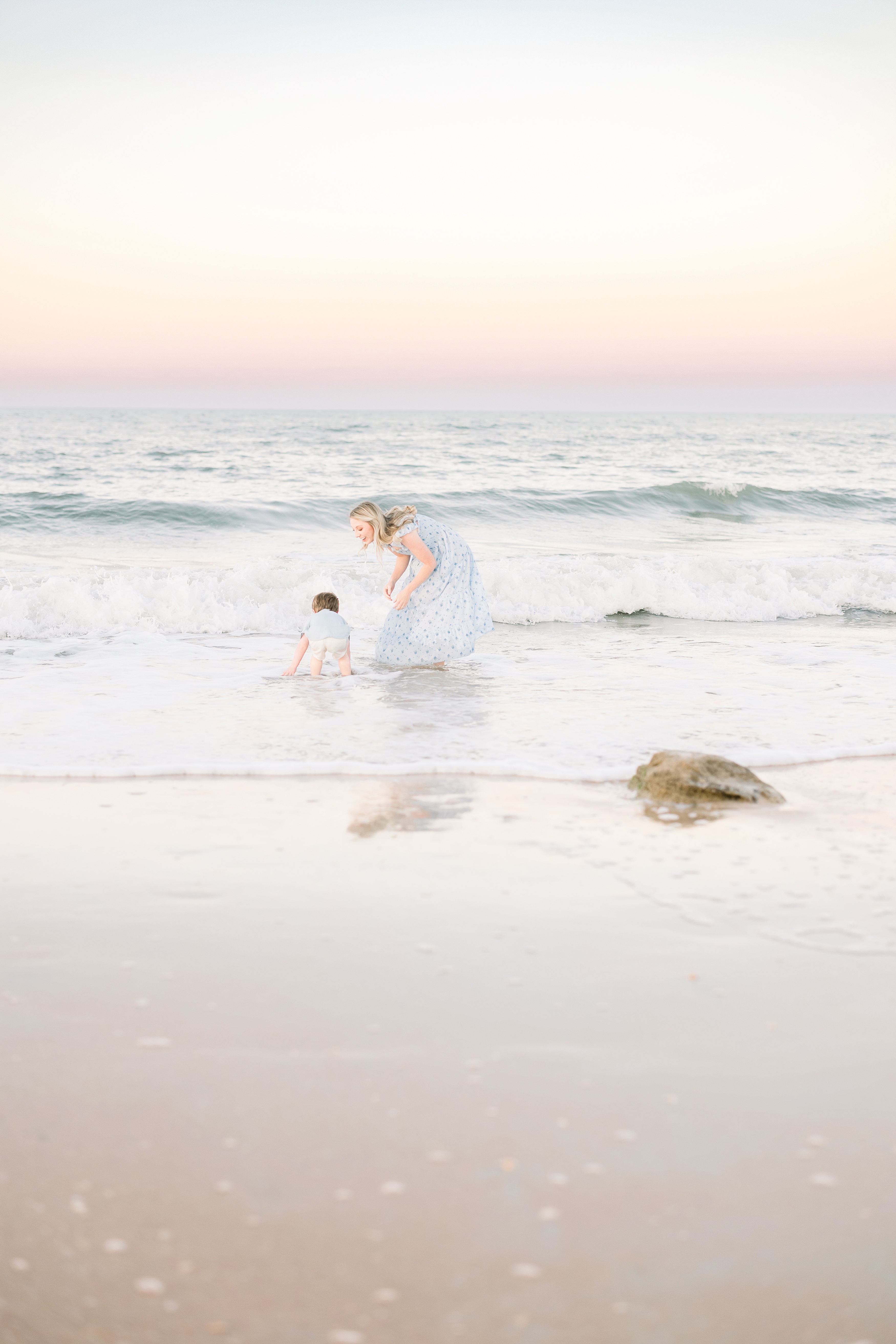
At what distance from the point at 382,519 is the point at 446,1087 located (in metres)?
5.77

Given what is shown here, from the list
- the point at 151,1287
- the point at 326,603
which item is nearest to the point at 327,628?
the point at 326,603

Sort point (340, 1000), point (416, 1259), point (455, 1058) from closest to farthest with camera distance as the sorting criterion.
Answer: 1. point (416, 1259)
2. point (455, 1058)
3. point (340, 1000)

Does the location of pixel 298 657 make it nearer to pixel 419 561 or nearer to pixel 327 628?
pixel 327 628

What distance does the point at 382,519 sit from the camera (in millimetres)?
7637

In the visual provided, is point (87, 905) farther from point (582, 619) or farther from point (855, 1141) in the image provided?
point (582, 619)

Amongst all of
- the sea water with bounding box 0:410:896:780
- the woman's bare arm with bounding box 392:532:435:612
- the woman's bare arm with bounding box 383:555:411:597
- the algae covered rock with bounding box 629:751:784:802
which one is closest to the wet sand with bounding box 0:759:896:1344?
the algae covered rock with bounding box 629:751:784:802

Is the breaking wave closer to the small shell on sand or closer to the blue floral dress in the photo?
the blue floral dress

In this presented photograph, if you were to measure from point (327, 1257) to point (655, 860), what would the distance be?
93.5 inches

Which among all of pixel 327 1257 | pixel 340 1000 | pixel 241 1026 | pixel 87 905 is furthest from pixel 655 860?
pixel 327 1257

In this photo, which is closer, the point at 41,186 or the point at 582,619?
the point at 582,619

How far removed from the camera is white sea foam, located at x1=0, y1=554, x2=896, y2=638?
34.0 ft

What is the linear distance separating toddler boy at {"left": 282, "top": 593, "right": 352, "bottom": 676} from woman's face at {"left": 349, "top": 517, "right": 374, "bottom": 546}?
55 centimetres

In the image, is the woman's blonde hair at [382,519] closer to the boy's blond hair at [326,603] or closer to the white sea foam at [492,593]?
the boy's blond hair at [326,603]

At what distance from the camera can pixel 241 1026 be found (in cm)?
260
